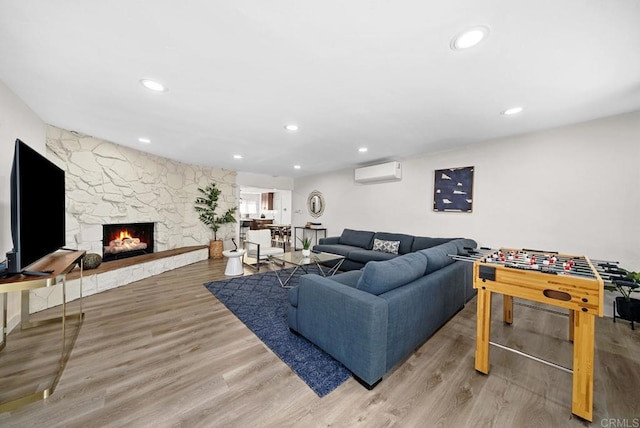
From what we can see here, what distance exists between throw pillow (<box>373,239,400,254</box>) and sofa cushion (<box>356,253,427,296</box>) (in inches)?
97.4

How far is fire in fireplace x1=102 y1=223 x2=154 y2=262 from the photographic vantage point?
158 inches

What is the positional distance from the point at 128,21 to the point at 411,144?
11.7 ft

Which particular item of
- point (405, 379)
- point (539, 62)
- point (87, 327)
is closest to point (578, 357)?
point (405, 379)

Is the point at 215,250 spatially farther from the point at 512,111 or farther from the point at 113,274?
the point at 512,111

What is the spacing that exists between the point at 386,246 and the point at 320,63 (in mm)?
3584

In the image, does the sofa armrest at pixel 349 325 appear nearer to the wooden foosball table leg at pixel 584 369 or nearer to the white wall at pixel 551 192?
the wooden foosball table leg at pixel 584 369

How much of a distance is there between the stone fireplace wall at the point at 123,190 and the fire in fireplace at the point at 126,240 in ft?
0.61

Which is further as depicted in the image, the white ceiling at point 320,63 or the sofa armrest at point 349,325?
the sofa armrest at point 349,325

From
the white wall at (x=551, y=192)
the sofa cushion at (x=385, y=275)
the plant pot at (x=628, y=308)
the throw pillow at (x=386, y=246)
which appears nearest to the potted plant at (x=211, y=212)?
the throw pillow at (x=386, y=246)

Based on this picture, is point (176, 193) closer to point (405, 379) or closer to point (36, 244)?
point (36, 244)

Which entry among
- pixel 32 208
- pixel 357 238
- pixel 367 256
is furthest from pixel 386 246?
pixel 32 208

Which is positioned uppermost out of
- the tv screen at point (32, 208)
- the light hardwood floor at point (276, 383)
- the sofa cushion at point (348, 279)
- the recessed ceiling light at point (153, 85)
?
the recessed ceiling light at point (153, 85)

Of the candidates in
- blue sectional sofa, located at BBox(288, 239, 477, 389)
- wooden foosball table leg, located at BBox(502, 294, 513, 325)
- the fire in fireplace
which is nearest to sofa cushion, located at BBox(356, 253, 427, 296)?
blue sectional sofa, located at BBox(288, 239, 477, 389)

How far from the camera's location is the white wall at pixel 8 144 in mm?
2037
